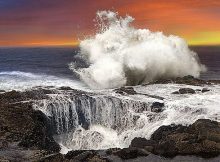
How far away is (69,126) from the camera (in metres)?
30.9

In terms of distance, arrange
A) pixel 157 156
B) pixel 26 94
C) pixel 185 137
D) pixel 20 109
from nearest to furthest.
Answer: pixel 157 156, pixel 185 137, pixel 20 109, pixel 26 94

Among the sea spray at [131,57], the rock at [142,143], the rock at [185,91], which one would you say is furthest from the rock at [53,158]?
the sea spray at [131,57]

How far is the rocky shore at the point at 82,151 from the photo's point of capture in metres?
22.6

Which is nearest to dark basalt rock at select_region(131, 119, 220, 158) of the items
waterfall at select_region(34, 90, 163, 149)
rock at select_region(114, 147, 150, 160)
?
rock at select_region(114, 147, 150, 160)

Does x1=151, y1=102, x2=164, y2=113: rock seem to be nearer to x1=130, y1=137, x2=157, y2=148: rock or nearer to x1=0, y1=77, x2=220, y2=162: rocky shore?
x1=0, y1=77, x2=220, y2=162: rocky shore

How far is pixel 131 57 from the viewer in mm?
53375

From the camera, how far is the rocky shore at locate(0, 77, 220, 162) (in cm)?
2264

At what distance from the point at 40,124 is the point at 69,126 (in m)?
3.19

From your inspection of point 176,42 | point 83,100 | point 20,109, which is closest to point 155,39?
point 176,42

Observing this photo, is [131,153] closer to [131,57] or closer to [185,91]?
[185,91]

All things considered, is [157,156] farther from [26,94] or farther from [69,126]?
[26,94]

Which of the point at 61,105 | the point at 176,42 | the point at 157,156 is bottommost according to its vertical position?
the point at 157,156

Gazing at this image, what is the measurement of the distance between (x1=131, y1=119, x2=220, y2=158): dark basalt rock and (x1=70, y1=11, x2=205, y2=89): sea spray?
77.5 feet

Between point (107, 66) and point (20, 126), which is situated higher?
point (107, 66)
